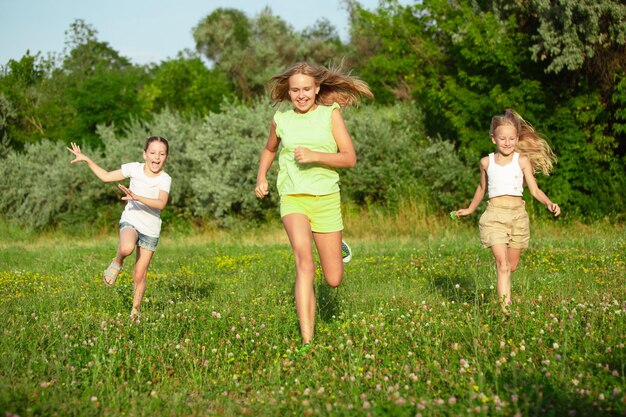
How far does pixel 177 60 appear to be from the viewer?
5078cm

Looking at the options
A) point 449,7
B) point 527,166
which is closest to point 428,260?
point 527,166

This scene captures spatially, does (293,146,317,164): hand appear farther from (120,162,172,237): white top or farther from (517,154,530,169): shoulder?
(517,154,530,169): shoulder

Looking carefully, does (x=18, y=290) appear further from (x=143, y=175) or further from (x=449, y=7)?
(x=449, y=7)

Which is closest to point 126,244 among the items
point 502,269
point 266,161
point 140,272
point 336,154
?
point 140,272

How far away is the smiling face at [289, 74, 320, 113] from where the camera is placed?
21.9ft

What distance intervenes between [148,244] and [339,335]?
8.29ft

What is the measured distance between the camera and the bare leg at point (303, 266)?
21.2 ft

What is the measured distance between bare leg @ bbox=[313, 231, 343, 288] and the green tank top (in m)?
0.42

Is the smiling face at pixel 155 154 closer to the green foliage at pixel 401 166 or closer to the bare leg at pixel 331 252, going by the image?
the bare leg at pixel 331 252

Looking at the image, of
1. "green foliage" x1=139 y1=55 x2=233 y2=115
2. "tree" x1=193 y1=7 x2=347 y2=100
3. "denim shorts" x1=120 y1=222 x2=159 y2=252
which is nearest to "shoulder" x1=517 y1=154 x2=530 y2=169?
"denim shorts" x1=120 y1=222 x2=159 y2=252

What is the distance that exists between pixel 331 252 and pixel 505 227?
2085mm

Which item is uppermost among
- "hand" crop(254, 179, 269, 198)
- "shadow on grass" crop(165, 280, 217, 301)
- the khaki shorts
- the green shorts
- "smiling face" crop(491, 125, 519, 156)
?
"smiling face" crop(491, 125, 519, 156)

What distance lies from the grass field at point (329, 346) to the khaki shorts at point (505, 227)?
0.65 meters

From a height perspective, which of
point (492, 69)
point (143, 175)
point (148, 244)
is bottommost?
point (148, 244)
